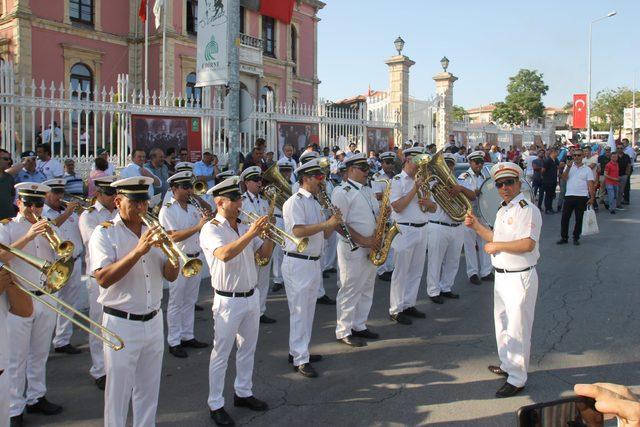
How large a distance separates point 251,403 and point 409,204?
12.0 feet

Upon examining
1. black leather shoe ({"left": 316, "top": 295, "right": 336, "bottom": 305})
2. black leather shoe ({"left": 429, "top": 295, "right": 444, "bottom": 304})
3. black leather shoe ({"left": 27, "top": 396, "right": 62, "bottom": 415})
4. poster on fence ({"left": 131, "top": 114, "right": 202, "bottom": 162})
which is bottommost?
black leather shoe ({"left": 27, "top": 396, "right": 62, "bottom": 415})

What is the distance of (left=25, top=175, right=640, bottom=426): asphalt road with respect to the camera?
4.56 meters

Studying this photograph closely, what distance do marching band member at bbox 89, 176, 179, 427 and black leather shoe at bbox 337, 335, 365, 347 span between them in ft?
8.81

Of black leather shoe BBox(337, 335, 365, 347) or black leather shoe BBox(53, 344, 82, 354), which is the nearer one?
black leather shoe BBox(53, 344, 82, 354)

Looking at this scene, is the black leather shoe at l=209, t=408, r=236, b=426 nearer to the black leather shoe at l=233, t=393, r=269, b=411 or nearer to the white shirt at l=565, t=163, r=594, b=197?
the black leather shoe at l=233, t=393, r=269, b=411

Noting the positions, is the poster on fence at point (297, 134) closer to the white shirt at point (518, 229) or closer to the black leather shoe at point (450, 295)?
the black leather shoe at point (450, 295)

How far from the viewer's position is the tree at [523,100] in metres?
57.4

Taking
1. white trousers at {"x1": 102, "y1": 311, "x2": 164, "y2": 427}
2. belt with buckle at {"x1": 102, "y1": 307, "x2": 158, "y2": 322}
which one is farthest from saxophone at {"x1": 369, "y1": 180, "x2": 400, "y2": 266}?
belt with buckle at {"x1": 102, "y1": 307, "x2": 158, "y2": 322}

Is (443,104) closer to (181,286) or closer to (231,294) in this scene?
(181,286)

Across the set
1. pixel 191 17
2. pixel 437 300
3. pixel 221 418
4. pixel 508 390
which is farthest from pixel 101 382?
pixel 191 17

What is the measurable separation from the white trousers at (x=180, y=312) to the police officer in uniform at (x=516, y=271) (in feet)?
10.8

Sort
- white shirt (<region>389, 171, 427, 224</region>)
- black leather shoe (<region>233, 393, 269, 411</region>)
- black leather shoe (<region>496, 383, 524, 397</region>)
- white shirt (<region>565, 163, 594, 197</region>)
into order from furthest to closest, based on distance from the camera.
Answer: white shirt (<region>565, 163, 594, 197</region>), white shirt (<region>389, 171, 427, 224</region>), black leather shoe (<region>496, 383, 524, 397</region>), black leather shoe (<region>233, 393, 269, 411</region>)

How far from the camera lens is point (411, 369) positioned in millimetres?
5445

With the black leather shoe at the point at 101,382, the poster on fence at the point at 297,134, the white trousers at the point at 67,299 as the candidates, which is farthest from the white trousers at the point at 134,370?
the poster on fence at the point at 297,134
